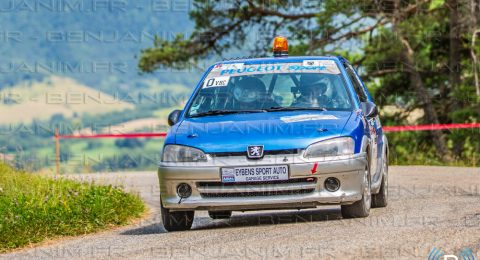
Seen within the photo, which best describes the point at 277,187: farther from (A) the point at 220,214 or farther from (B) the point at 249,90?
(A) the point at 220,214

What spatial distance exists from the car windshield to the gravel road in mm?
1238

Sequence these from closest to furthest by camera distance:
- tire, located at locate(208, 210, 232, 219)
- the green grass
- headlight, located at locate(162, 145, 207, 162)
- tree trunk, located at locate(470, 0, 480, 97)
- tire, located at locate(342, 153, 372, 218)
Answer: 1. headlight, located at locate(162, 145, 207, 162)
2. tire, located at locate(342, 153, 372, 218)
3. the green grass
4. tire, located at locate(208, 210, 232, 219)
5. tree trunk, located at locate(470, 0, 480, 97)

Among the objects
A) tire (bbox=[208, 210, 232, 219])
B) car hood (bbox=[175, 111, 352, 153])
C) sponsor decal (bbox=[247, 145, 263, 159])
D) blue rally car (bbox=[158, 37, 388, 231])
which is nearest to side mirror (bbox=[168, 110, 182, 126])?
blue rally car (bbox=[158, 37, 388, 231])

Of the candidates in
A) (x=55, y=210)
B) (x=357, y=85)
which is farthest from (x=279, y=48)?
(x=55, y=210)

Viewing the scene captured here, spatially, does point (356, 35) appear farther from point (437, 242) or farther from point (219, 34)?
point (437, 242)

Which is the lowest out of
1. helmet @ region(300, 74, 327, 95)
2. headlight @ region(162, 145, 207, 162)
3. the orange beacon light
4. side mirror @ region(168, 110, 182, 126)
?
headlight @ region(162, 145, 207, 162)

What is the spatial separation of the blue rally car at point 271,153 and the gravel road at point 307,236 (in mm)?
295

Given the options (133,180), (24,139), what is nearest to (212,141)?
(133,180)

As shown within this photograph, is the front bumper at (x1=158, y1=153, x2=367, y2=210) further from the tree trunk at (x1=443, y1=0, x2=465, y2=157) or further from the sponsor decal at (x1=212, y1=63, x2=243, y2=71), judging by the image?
the tree trunk at (x1=443, y1=0, x2=465, y2=157)

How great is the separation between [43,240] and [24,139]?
189m

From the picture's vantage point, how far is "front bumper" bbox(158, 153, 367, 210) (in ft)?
32.1

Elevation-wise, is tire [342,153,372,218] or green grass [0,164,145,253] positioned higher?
tire [342,153,372,218]

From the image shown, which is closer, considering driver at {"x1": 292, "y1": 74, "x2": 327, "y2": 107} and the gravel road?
the gravel road

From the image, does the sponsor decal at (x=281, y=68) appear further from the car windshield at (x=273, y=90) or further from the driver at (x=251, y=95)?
the driver at (x=251, y=95)
